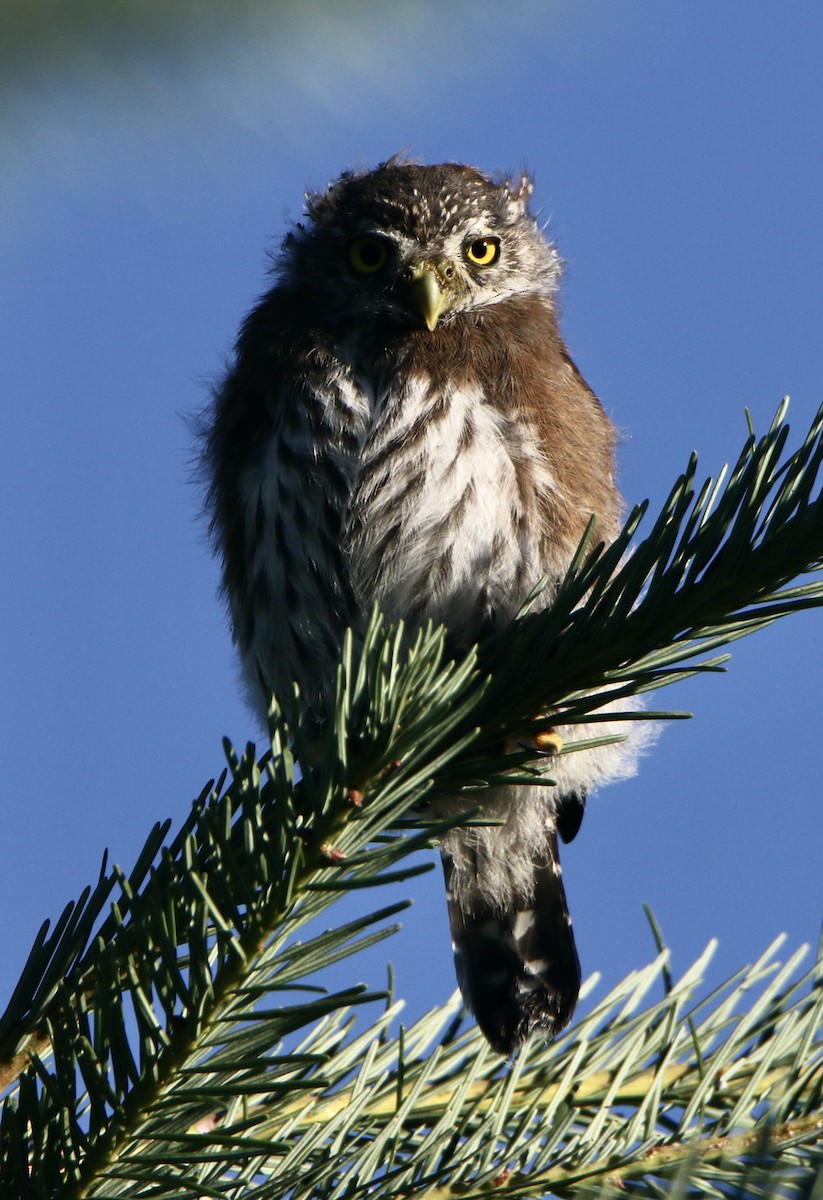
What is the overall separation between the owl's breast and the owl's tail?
1089mm

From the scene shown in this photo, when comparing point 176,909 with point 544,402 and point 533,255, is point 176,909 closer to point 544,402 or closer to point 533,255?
point 544,402

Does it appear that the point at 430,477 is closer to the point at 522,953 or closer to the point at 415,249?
the point at 415,249

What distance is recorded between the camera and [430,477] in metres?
3.64

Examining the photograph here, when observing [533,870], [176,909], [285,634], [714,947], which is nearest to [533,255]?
[285,634]

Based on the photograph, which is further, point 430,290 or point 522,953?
point 522,953

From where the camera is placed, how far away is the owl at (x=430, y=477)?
3666 mm

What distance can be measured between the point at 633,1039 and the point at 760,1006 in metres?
0.24

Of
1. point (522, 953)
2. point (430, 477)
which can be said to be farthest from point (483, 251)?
point (522, 953)

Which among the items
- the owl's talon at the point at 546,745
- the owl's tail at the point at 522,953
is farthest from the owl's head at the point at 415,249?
the owl's talon at the point at 546,745

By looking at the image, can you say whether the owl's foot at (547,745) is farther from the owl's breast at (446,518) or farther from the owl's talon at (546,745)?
the owl's breast at (446,518)

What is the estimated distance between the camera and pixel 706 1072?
2029 millimetres

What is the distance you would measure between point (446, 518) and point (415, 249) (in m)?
1.24

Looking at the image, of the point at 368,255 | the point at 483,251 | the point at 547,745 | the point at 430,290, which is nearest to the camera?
the point at 547,745

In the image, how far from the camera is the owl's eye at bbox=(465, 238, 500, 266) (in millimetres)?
4523
